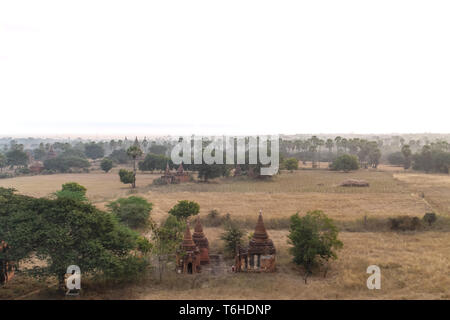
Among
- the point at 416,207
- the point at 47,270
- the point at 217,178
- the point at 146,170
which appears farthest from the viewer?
the point at 146,170

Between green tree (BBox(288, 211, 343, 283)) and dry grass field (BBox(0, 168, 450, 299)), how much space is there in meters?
0.94

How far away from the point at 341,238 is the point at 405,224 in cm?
728

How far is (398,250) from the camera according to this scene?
25.5 meters

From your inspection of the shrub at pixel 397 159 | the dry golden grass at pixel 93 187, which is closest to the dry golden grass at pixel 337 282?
the dry golden grass at pixel 93 187

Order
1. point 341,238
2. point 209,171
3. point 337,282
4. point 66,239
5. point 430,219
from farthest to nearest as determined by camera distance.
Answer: point 209,171, point 430,219, point 341,238, point 337,282, point 66,239

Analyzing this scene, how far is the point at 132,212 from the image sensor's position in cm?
3209

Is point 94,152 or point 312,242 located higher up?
point 94,152

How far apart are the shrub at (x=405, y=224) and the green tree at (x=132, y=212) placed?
23816mm

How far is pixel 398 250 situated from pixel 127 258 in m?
20.2

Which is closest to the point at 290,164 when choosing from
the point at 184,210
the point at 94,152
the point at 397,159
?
the point at 397,159

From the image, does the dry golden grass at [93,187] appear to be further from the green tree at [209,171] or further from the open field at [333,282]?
the open field at [333,282]

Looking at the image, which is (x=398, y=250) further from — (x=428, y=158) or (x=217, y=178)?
(x=428, y=158)

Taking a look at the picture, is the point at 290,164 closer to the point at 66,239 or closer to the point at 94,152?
the point at 66,239
